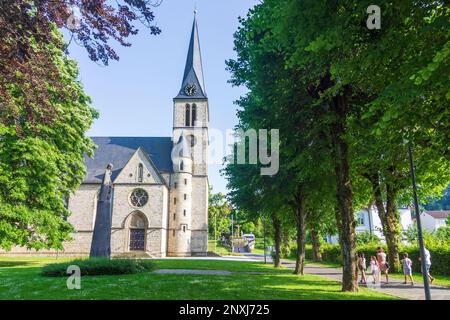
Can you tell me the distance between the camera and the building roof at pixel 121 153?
52.8 metres

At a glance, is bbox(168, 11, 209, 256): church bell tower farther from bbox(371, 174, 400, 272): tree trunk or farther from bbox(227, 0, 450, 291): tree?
bbox(371, 174, 400, 272): tree trunk

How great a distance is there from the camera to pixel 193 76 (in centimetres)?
5750

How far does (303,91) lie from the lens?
1388 cm

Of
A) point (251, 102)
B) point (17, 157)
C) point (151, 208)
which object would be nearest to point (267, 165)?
point (251, 102)

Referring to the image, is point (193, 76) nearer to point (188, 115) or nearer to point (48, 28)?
point (188, 115)

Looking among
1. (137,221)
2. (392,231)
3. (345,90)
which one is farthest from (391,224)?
(137,221)

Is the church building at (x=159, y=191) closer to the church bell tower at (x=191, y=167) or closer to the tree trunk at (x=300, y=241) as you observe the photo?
the church bell tower at (x=191, y=167)

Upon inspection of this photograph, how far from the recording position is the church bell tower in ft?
161

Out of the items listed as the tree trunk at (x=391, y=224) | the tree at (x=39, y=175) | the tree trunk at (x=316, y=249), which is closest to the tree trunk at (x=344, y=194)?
the tree trunk at (x=391, y=224)

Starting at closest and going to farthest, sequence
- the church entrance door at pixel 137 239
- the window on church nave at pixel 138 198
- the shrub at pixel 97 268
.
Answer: the shrub at pixel 97 268 < the church entrance door at pixel 137 239 < the window on church nave at pixel 138 198

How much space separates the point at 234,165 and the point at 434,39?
57.6 ft

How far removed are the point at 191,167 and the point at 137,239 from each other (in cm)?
1294

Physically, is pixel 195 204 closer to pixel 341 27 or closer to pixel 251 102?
pixel 251 102
